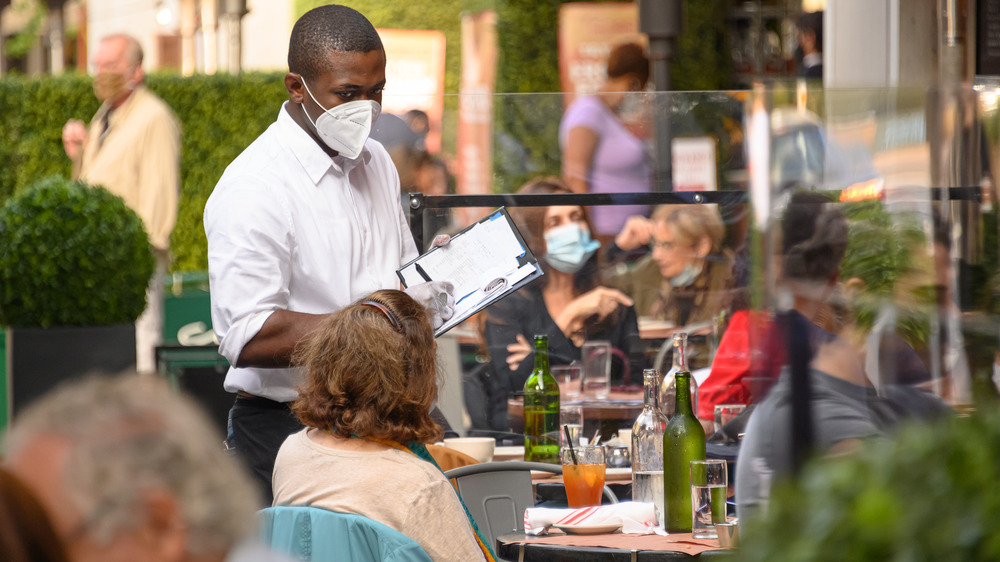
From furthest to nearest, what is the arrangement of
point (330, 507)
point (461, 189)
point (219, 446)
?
point (461, 189) → point (330, 507) → point (219, 446)

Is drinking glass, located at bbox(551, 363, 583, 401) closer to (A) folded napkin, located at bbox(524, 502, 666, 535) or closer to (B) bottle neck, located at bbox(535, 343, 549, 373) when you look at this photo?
(B) bottle neck, located at bbox(535, 343, 549, 373)

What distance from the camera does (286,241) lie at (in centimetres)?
311

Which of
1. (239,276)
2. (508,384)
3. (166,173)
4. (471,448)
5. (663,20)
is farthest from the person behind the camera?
(166,173)

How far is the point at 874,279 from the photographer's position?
4.50ft

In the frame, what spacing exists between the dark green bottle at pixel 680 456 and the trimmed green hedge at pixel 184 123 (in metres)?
9.70

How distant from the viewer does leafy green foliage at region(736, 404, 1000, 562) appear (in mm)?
644

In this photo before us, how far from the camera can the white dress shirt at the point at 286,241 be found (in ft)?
9.93

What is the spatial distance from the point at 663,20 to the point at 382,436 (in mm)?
5807

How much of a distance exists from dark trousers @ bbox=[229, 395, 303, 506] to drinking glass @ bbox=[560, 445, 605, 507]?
725 millimetres

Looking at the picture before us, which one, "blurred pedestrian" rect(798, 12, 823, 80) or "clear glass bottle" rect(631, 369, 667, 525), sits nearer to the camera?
"clear glass bottle" rect(631, 369, 667, 525)

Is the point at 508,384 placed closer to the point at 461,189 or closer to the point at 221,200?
the point at 461,189

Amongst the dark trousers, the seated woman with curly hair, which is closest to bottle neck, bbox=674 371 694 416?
the seated woman with curly hair

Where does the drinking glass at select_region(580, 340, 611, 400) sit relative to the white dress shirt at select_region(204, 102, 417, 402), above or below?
below

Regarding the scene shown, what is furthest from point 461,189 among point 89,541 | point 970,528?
point 970,528
